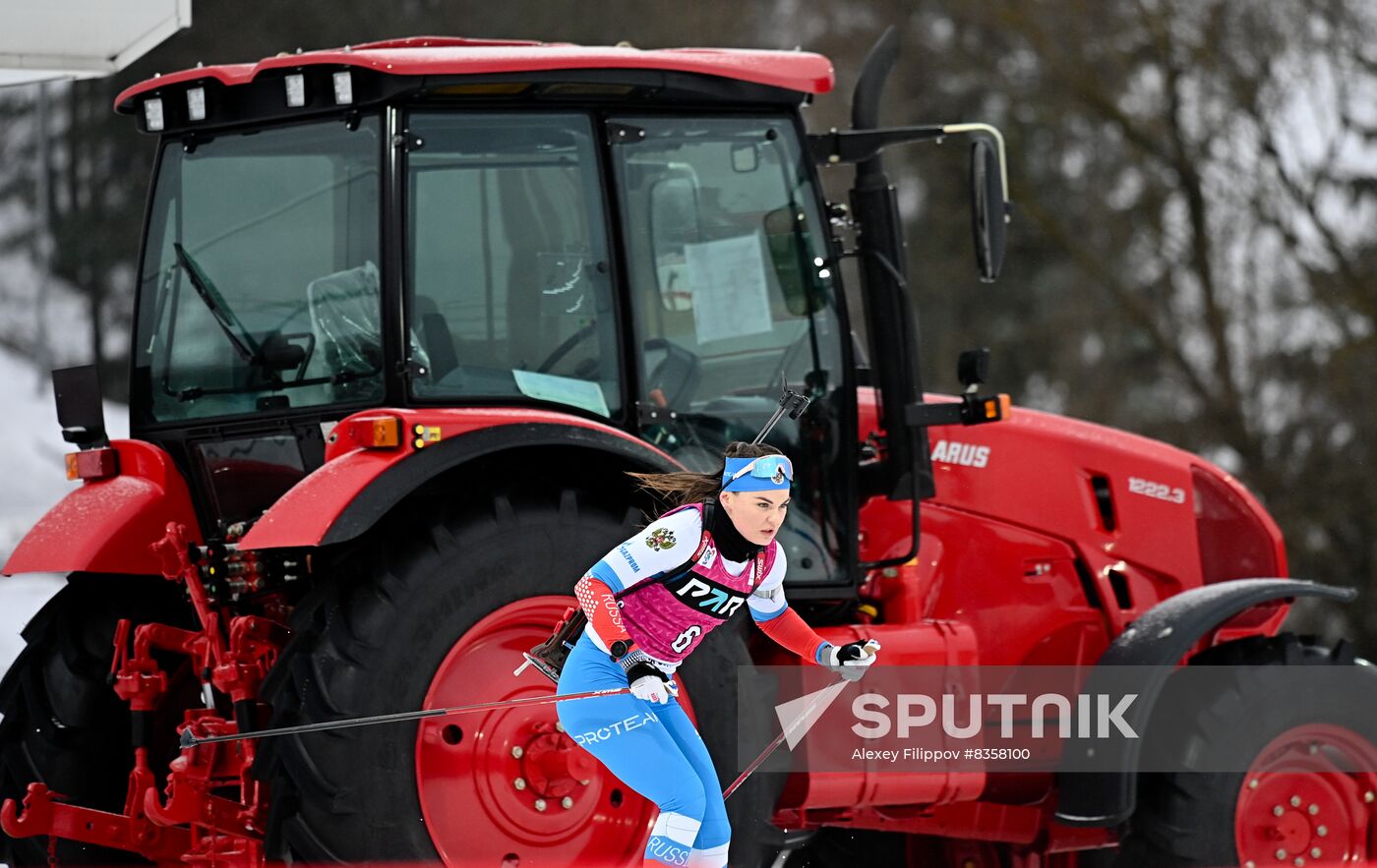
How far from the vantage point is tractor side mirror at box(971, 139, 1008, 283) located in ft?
17.0

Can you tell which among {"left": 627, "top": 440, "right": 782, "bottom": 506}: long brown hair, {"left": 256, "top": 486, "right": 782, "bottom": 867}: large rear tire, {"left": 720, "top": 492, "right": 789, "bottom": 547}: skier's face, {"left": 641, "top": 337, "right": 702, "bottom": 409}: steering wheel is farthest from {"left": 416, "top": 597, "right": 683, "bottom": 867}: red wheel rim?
{"left": 641, "top": 337, "right": 702, "bottom": 409}: steering wheel

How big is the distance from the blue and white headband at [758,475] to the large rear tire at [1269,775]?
6.99 feet

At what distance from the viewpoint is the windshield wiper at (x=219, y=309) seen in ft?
16.1

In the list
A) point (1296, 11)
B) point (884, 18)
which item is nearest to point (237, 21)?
point (884, 18)

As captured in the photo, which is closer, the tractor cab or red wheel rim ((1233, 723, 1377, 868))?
the tractor cab

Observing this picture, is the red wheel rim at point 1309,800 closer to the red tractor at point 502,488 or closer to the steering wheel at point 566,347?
the red tractor at point 502,488

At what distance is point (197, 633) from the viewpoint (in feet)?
16.4

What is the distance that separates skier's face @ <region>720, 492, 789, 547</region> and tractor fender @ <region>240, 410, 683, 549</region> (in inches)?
16.6

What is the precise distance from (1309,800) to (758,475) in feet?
9.02

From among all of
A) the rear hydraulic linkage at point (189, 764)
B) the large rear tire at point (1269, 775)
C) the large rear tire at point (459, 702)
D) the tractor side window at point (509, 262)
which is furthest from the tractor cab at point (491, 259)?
the large rear tire at point (1269, 775)

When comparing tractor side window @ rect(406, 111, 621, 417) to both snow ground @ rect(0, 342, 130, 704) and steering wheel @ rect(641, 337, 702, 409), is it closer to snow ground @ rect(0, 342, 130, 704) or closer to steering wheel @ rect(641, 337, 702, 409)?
steering wheel @ rect(641, 337, 702, 409)

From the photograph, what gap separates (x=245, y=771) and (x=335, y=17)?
44.3ft

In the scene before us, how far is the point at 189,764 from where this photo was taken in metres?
4.48

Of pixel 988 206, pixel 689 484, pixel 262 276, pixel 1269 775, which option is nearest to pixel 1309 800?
pixel 1269 775
